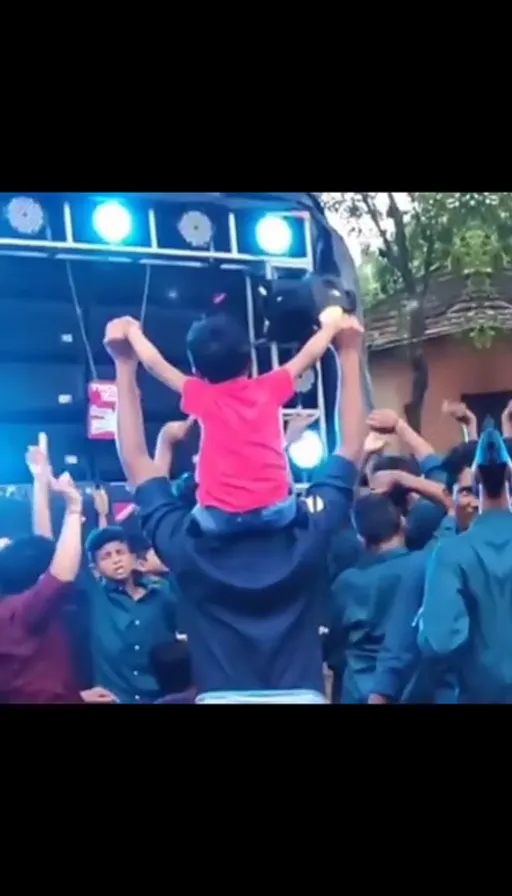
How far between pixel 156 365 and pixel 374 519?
0.60 m

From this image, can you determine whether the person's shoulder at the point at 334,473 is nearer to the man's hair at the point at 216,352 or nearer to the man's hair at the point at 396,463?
the man's hair at the point at 396,463

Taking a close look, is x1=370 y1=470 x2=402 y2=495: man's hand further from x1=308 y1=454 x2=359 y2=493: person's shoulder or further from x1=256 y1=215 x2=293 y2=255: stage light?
x1=256 y1=215 x2=293 y2=255: stage light

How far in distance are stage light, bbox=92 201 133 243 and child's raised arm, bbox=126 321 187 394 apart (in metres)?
0.22

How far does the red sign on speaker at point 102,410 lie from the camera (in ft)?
9.84

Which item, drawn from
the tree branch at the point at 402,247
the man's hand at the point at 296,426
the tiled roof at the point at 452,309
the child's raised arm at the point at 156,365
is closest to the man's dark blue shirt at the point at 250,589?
the man's hand at the point at 296,426

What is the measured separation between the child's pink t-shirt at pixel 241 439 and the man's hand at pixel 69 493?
0.27m

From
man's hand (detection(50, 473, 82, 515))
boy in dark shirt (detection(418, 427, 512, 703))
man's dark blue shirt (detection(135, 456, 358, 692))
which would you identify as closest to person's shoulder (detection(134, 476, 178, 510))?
man's dark blue shirt (detection(135, 456, 358, 692))

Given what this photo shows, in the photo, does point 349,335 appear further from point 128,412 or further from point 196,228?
point 128,412

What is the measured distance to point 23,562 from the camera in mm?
2980

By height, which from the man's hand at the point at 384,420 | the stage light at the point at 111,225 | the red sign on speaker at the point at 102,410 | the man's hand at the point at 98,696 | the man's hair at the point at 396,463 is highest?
the stage light at the point at 111,225
